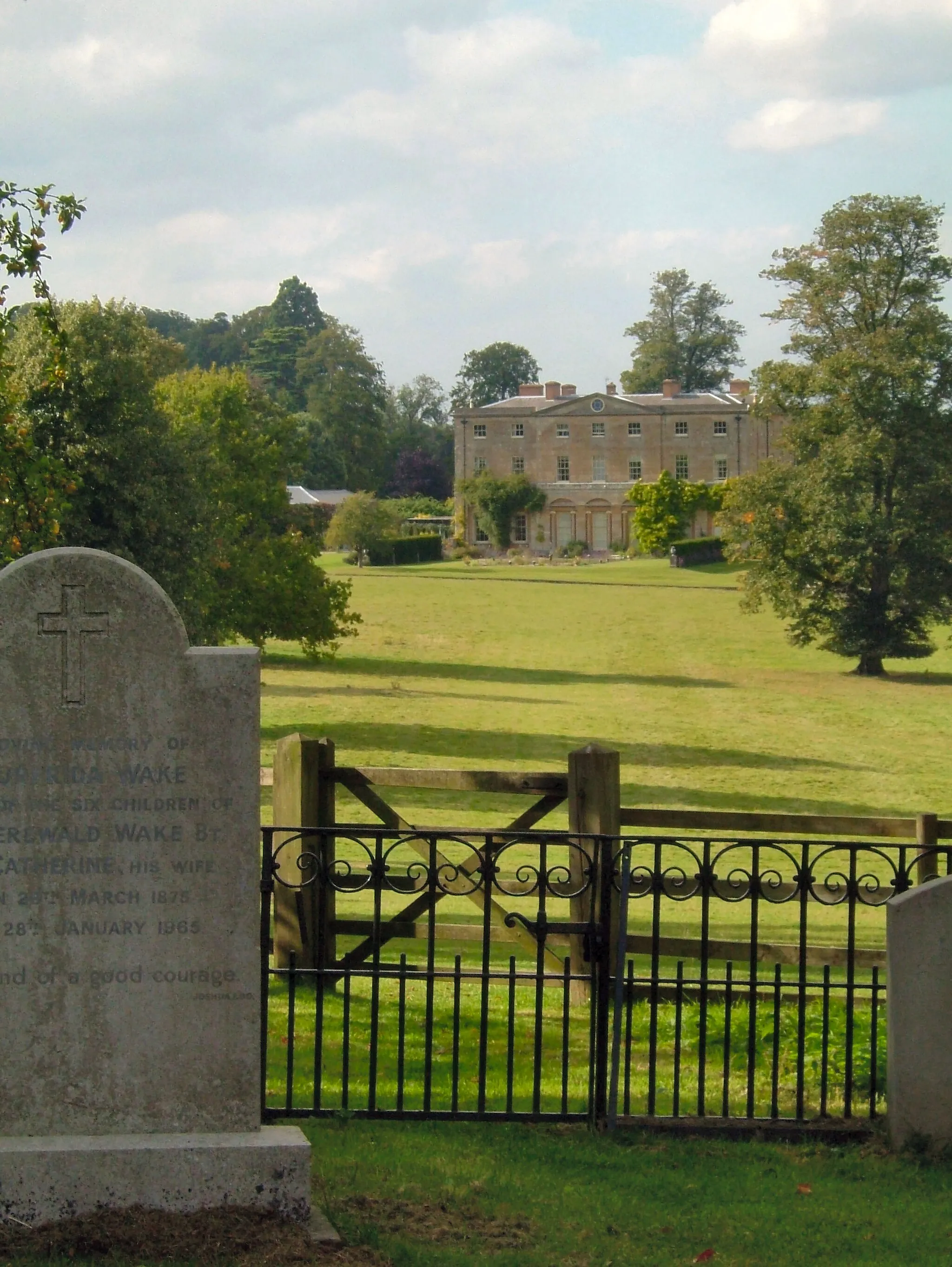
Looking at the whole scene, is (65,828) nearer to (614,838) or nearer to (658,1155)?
(614,838)

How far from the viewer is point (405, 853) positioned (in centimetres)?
1314

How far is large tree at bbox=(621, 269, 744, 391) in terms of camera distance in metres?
138

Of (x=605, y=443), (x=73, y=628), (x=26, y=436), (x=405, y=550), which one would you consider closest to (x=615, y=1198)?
(x=73, y=628)

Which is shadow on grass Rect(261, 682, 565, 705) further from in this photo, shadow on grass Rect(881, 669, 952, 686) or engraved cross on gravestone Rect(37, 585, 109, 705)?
engraved cross on gravestone Rect(37, 585, 109, 705)

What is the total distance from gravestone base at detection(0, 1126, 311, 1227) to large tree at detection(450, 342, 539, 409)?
14341 centimetres

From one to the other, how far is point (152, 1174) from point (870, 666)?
142 ft

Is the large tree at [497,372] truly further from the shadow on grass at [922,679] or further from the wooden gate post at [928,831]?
the wooden gate post at [928,831]

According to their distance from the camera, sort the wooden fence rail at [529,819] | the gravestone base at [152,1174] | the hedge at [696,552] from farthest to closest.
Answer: the hedge at [696,552]
the wooden fence rail at [529,819]
the gravestone base at [152,1174]

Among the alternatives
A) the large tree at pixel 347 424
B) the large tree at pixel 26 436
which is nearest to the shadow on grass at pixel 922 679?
the large tree at pixel 26 436

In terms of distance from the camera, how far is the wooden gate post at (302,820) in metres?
8.54

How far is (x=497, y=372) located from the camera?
486 feet

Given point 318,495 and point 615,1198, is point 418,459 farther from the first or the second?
point 615,1198

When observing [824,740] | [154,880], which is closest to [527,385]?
[824,740]

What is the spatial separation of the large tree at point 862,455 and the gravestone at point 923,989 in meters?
39.2
